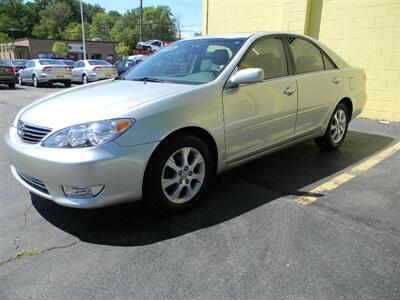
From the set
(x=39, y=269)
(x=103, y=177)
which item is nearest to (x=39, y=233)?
(x=39, y=269)

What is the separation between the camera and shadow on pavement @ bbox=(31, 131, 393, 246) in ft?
10.4

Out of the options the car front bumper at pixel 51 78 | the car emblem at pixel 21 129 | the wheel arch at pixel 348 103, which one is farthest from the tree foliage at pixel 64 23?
the car emblem at pixel 21 129

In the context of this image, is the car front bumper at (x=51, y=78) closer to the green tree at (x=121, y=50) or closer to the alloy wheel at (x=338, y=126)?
the alloy wheel at (x=338, y=126)

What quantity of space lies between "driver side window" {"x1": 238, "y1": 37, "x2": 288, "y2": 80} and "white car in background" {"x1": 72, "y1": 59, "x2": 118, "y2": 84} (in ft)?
52.5

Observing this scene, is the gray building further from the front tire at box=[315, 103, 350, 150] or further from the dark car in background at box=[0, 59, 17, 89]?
the front tire at box=[315, 103, 350, 150]

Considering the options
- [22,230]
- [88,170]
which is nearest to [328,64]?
[88,170]

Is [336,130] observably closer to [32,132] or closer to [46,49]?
[32,132]

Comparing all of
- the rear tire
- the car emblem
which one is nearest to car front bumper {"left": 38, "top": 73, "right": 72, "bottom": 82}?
the rear tire

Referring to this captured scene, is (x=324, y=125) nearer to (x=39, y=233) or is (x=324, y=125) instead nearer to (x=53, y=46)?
(x=39, y=233)

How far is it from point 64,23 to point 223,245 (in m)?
113

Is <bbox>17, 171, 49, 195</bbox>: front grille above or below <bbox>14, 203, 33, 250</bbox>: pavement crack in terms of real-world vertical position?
above

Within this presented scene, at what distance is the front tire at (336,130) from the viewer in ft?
17.3

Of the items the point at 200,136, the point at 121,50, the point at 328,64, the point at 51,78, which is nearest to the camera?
the point at 200,136

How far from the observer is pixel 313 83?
466cm
